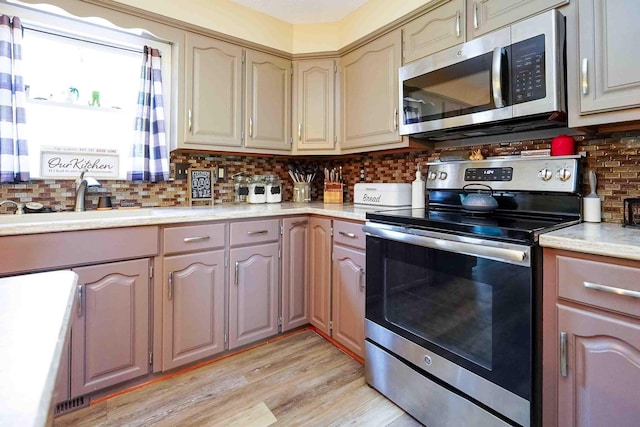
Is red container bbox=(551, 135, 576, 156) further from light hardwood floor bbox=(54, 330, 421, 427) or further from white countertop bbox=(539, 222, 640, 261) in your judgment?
light hardwood floor bbox=(54, 330, 421, 427)

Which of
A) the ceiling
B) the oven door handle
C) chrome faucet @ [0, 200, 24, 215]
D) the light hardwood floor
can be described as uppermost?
the ceiling

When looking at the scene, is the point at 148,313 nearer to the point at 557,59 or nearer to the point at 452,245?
the point at 452,245

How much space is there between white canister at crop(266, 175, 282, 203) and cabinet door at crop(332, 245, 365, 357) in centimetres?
80

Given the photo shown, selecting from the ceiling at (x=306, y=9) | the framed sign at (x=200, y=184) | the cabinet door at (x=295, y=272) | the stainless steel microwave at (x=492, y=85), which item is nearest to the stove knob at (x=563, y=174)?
the stainless steel microwave at (x=492, y=85)

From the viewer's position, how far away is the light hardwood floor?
1.50 m

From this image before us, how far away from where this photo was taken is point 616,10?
1213 mm

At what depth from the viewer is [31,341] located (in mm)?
456

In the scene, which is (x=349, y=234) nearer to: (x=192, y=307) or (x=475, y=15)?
(x=192, y=307)

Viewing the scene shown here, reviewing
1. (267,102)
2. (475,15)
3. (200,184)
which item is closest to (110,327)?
(200,184)

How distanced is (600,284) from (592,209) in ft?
1.85

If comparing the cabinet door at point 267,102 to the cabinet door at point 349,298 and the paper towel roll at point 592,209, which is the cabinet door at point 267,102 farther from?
the paper towel roll at point 592,209

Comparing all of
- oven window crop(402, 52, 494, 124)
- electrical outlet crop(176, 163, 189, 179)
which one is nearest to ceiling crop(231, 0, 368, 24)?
oven window crop(402, 52, 494, 124)

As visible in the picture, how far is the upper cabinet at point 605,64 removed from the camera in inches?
46.9

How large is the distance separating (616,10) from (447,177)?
3.10 feet
